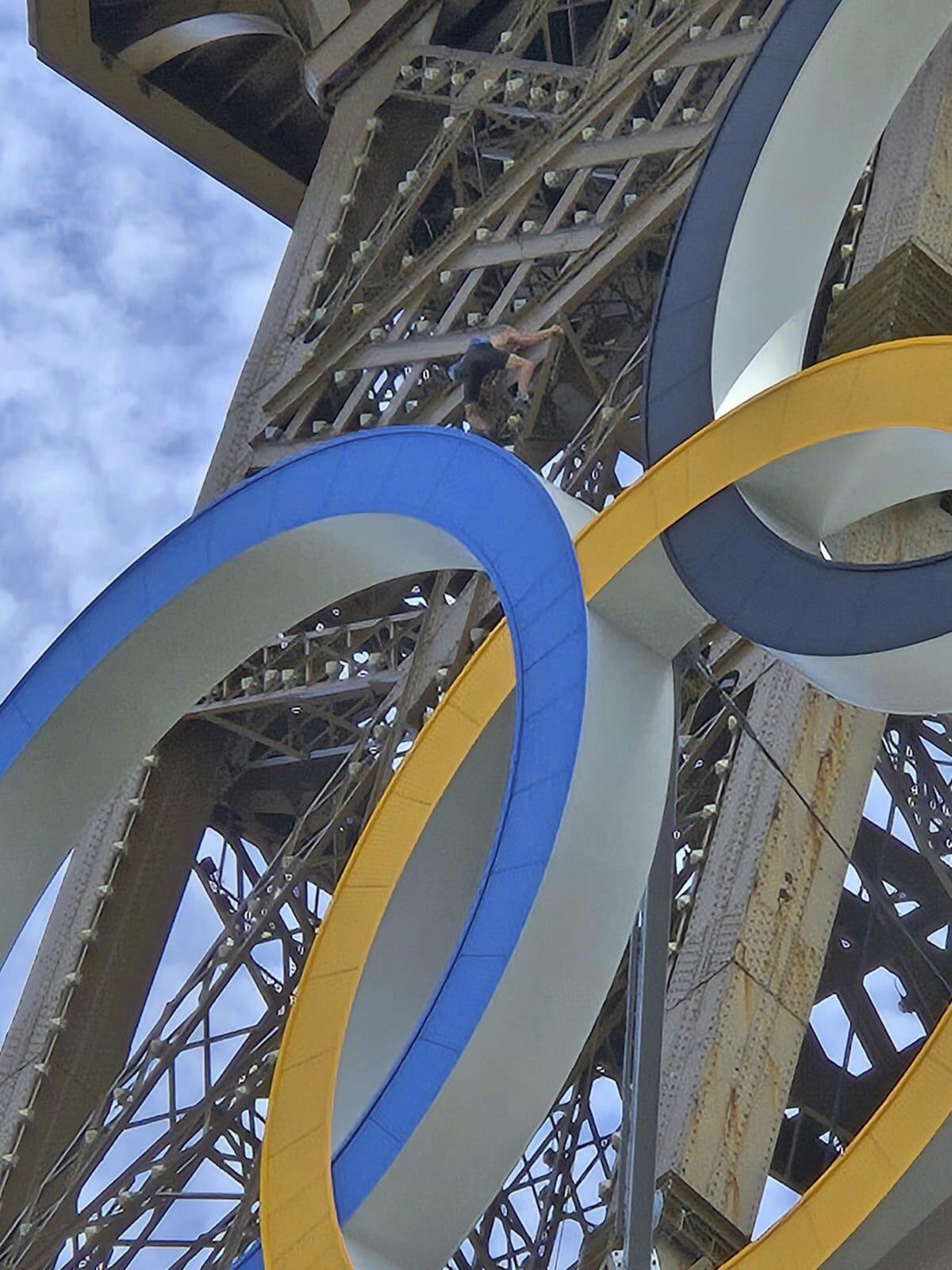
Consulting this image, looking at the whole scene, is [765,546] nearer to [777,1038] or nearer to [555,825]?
[555,825]

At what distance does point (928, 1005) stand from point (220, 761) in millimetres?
5112

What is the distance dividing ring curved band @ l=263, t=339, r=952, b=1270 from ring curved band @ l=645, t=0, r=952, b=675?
121 mm

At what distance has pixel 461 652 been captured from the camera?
1545 cm

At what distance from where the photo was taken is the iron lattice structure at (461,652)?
15250 millimetres

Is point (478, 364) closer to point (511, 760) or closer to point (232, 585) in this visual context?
point (232, 585)

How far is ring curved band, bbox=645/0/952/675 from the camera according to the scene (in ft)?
30.5

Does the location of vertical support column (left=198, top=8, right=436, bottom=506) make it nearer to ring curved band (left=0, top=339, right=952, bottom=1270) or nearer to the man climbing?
the man climbing

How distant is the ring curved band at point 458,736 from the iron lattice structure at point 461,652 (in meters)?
2.08

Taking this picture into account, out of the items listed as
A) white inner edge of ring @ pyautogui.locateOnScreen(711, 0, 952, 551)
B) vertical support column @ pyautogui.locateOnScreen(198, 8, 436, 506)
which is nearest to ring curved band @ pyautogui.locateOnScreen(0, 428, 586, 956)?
white inner edge of ring @ pyautogui.locateOnScreen(711, 0, 952, 551)

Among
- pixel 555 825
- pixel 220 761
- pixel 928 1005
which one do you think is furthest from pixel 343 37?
pixel 555 825

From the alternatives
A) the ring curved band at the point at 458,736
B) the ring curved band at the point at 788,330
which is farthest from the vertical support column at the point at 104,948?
the ring curved band at the point at 788,330

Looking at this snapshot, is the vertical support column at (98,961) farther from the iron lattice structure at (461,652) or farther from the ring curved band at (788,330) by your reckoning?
the ring curved band at (788,330)

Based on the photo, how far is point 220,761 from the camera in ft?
60.6

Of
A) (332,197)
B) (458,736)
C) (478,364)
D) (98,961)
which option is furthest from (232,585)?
(332,197)
